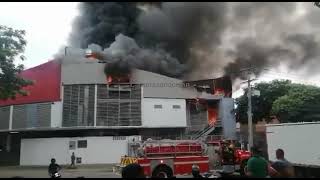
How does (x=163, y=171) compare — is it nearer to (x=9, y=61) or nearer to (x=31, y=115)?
(x=9, y=61)

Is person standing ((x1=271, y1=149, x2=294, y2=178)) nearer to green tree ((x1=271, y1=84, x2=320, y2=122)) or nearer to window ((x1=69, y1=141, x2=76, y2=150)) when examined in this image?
window ((x1=69, y1=141, x2=76, y2=150))

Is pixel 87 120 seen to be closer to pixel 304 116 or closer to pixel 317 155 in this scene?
pixel 304 116

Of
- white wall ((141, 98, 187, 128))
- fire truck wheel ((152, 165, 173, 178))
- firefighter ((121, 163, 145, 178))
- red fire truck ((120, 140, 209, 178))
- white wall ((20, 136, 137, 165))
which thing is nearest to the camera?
firefighter ((121, 163, 145, 178))

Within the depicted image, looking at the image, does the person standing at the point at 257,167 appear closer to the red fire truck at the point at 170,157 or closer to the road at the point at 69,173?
the red fire truck at the point at 170,157

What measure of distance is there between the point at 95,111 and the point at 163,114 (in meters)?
6.66

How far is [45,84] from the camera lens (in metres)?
45.0

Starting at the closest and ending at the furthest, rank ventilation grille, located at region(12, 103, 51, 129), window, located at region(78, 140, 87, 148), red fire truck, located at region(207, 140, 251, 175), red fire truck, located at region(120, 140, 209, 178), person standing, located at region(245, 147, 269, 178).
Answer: person standing, located at region(245, 147, 269, 178) → red fire truck, located at region(120, 140, 209, 178) → red fire truck, located at region(207, 140, 251, 175) → window, located at region(78, 140, 87, 148) → ventilation grille, located at region(12, 103, 51, 129)

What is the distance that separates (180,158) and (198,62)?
25401 millimetres

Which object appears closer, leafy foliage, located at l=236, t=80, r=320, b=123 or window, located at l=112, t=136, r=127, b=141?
window, located at l=112, t=136, r=127, b=141

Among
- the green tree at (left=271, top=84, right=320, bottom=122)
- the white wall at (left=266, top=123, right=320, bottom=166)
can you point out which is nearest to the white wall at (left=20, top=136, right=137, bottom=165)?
the green tree at (left=271, top=84, right=320, bottom=122)

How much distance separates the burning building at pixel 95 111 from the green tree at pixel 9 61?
14.5m

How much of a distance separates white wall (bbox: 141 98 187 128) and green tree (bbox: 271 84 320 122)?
9.35 metres

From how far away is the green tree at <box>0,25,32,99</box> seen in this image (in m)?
27.2

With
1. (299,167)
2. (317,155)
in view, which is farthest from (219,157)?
(299,167)
